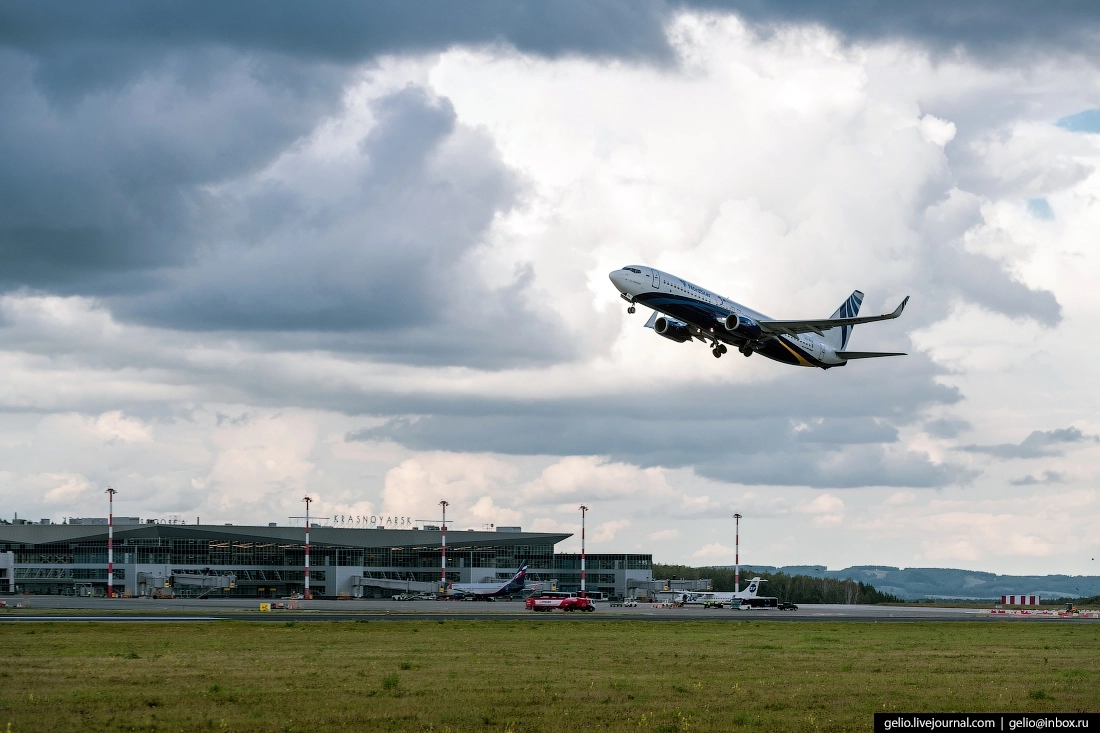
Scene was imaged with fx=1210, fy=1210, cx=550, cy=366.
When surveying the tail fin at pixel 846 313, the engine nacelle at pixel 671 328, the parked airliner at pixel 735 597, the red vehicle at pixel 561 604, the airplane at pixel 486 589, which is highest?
the tail fin at pixel 846 313

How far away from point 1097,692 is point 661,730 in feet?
61.9

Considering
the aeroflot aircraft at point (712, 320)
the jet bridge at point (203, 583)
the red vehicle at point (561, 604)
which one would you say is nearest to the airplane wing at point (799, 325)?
the aeroflot aircraft at point (712, 320)

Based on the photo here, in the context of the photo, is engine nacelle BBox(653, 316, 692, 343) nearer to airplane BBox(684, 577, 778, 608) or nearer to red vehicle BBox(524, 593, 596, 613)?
red vehicle BBox(524, 593, 596, 613)

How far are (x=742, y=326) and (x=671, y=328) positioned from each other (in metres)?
5.19

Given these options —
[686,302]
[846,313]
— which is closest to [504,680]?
[686,302]

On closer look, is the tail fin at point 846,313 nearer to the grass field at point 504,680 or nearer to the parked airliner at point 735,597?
the parked airliner at point 735,597

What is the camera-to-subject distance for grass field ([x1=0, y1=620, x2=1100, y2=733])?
1368 inches

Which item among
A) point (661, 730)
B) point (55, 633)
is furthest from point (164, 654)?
point (661, 730)

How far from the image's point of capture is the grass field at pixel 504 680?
3475 centimetres

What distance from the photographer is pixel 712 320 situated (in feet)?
286

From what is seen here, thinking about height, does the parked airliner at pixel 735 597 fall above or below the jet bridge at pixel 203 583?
above

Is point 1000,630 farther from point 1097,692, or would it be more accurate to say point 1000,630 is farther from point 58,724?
point 58,724

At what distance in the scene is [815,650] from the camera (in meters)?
63.3

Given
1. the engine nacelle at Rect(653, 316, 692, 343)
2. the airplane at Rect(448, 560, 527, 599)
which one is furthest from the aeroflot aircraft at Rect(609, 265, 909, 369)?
the airplane at Rect(448, 560, 527, 599)
